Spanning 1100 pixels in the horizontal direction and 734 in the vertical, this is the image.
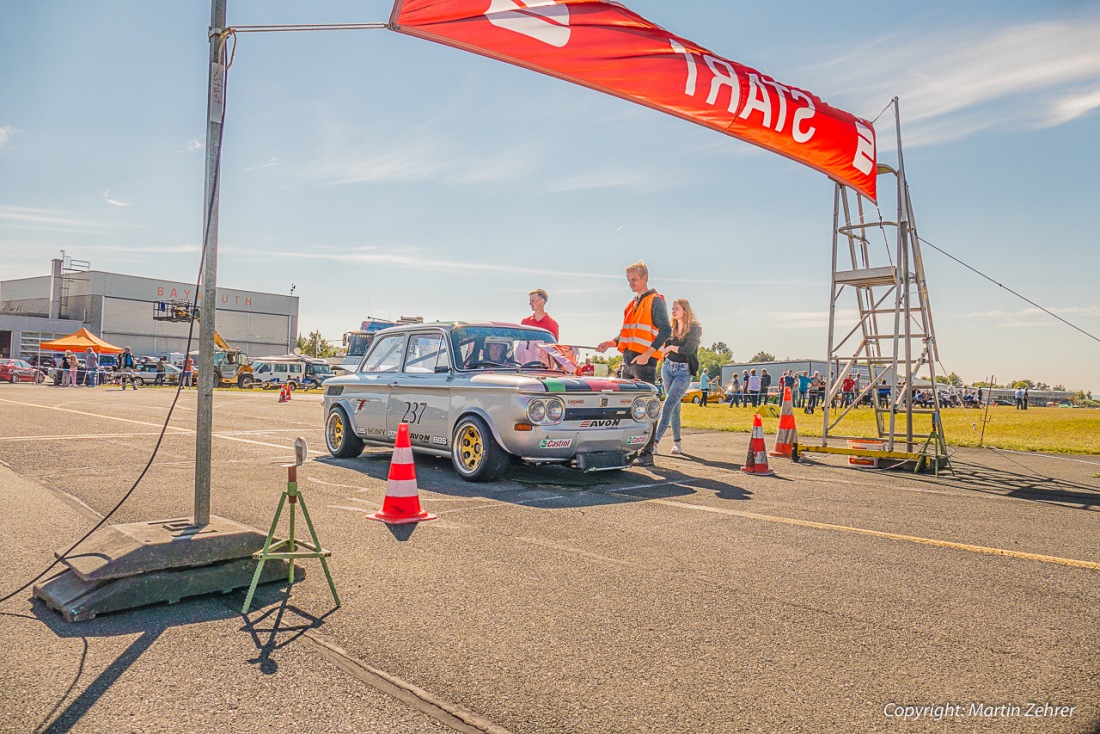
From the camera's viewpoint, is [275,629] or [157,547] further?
[157,547]

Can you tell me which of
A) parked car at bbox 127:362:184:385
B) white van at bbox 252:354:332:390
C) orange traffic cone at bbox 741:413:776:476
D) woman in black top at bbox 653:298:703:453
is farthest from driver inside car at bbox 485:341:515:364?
white van at bbox 252:354:332:390

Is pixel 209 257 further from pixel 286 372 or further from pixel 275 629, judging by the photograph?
pixel 286 372

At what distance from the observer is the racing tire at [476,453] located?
721cm

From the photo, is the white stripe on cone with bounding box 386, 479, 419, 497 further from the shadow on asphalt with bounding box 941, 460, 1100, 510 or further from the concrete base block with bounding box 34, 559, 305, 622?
the shadow on asphalt with bounding box 941, 460, 1100, 510

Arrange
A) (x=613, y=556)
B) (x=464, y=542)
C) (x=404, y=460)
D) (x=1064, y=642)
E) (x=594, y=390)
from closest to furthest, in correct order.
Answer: (x=1064, y=642) < (x=613, y=556) < (x=464, y=542) < (x=404, y=460) < (x=594, y=390)

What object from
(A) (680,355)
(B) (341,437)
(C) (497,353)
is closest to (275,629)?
(C) (497,353)

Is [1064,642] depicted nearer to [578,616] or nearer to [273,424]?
[578,616]

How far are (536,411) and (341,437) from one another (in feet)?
11.2

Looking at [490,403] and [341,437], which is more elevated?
[490,403]

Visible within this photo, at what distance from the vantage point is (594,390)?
7371mm

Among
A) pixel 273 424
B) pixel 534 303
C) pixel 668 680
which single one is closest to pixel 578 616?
pixel 668 680

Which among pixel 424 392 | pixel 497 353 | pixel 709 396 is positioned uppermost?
pixel 497 353

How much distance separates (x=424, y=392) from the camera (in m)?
8.09

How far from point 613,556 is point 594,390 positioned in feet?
9.73
